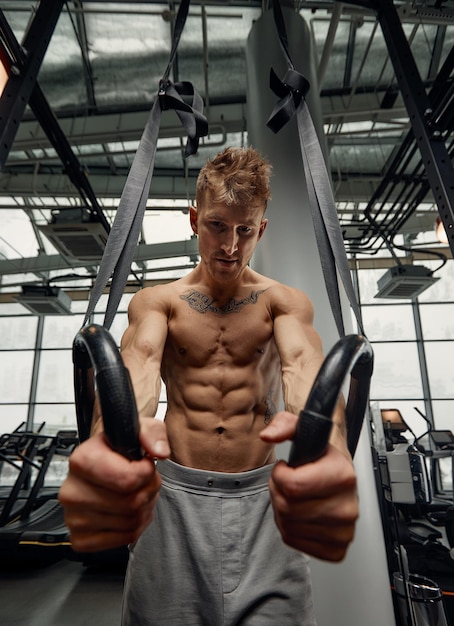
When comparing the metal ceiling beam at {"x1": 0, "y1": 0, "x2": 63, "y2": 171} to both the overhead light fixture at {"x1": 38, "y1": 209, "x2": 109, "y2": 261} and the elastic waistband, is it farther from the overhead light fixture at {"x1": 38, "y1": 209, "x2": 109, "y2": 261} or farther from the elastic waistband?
the overhead light fixture at {"x1": 38, "y1": 209, "x2": 109, "y2": 261}

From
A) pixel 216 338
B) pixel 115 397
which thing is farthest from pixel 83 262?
pixel 115 397

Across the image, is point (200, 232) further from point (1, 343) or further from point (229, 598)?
point (1, 343)

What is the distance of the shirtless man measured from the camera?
1161 millimetres

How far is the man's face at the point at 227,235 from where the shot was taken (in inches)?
47.7

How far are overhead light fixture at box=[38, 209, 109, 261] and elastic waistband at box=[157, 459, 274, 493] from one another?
4084mm

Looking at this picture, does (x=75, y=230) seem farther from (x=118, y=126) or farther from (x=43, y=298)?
(x=43, y=298)

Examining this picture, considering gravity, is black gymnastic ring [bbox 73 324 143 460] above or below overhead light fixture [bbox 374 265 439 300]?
below

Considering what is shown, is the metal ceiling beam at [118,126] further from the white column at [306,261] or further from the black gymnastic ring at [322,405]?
the black gymnastic ring at [322,405]

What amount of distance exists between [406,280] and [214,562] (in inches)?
208

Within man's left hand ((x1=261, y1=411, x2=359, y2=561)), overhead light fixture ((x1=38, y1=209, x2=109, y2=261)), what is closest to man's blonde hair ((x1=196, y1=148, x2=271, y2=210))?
man's left hand ((x1=261, y1=411, x2=359, y2=561))

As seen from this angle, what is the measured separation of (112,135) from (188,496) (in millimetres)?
5198

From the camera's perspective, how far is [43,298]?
6.26 meters

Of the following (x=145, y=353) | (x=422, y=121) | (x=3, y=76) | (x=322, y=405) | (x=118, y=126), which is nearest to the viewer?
(x=322, y=405)

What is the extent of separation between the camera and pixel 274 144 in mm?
2914
